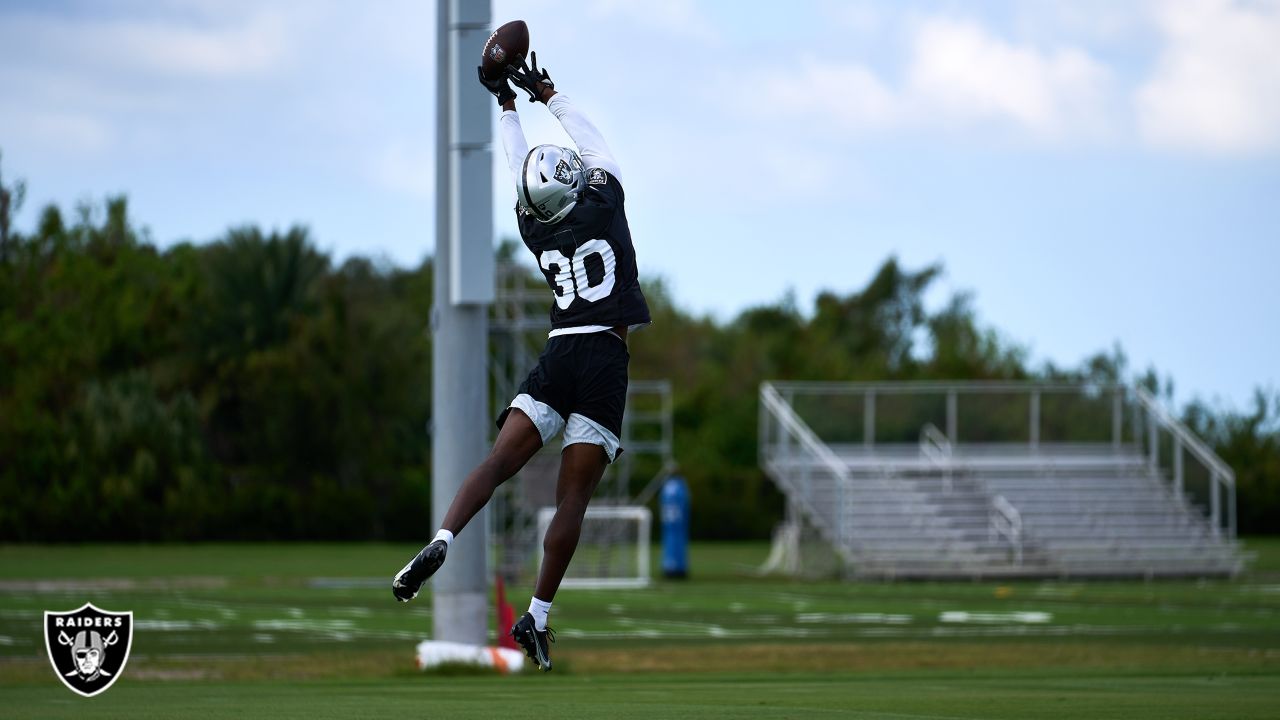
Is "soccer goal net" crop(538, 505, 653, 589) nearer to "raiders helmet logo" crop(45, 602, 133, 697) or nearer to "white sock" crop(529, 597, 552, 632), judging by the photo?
"raiders helmet logo" crop(45, 602, 133, 697)

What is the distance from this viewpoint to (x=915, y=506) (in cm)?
3919

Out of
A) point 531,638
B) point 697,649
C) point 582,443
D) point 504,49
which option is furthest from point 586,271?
point 697,649

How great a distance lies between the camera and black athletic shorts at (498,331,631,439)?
9453 mm

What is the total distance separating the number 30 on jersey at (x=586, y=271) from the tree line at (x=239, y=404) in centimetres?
4338

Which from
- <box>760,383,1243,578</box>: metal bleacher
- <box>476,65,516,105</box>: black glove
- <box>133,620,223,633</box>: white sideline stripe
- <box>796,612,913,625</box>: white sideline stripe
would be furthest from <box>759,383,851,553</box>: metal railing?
<box>476,65,516,105</box>: black glove

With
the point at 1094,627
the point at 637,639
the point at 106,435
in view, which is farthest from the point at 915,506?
the point at 106,435

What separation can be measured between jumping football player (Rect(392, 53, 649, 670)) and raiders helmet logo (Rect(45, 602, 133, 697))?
238cm

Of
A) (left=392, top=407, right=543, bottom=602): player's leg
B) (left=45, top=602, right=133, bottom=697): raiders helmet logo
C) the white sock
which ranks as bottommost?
(left=45, top=602, right=133, bottom=697): raiders helmet logo

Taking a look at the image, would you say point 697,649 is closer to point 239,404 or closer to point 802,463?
point 802,463

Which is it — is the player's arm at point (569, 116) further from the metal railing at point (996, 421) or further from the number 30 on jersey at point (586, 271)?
the metal railing at point (996, 421)

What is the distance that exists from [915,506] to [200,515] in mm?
23293

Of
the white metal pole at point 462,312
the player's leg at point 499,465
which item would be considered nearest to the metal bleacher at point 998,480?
the white metal pole at point 462,312

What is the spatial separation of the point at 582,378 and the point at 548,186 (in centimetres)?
103

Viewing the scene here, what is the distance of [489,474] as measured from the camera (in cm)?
922
